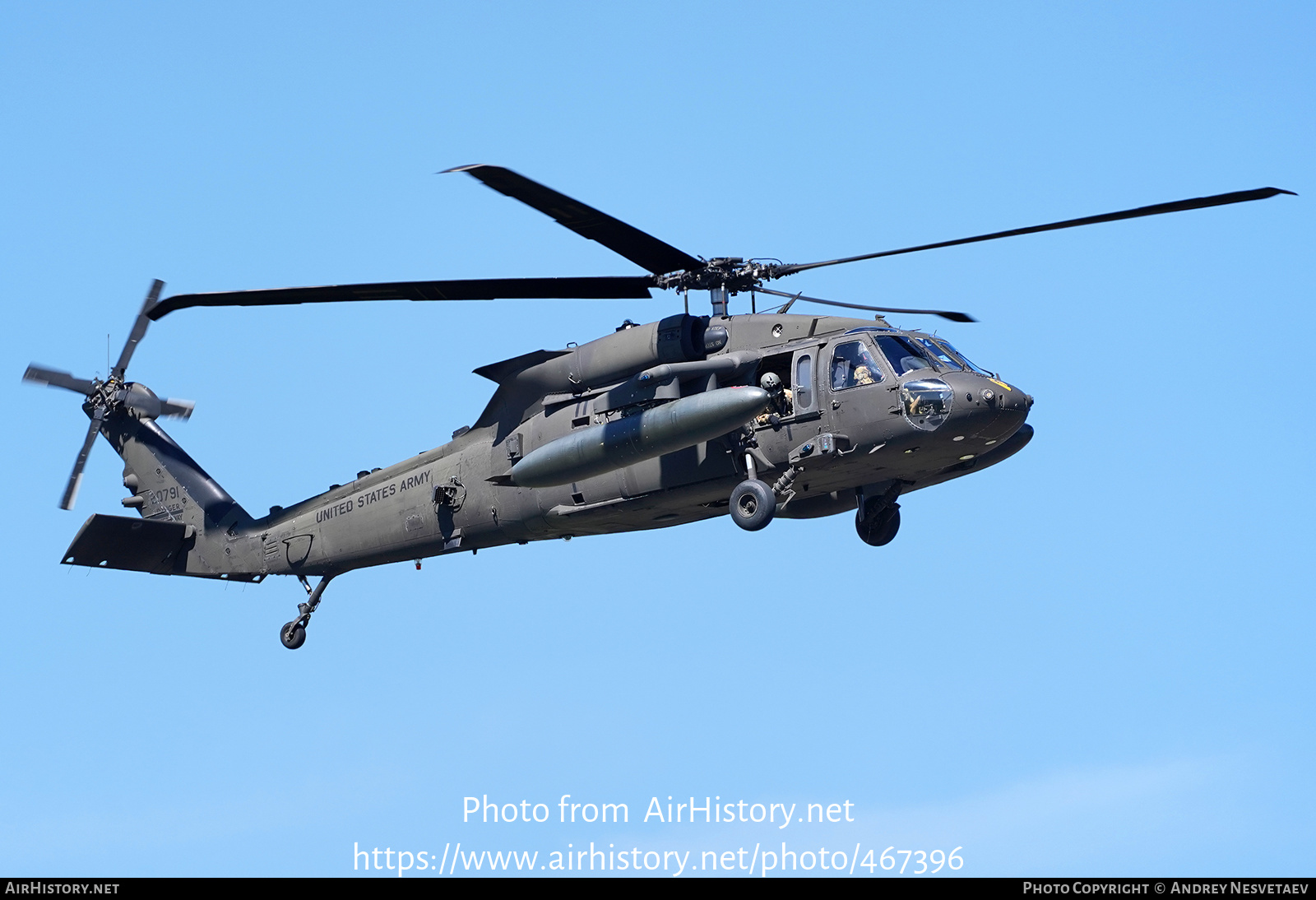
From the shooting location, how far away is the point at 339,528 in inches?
1075

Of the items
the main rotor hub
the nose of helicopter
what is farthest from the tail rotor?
the nose of helicopter

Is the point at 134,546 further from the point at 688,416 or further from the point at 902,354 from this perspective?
the point at 902,354

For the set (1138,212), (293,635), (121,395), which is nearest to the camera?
(1138,212)

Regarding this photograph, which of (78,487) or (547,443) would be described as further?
(78,487)

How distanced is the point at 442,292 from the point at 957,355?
7374 millimetres

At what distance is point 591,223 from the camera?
2041cm

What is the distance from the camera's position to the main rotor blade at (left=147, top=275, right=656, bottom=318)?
71.7 ft

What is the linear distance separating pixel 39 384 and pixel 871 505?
15580 millimetres

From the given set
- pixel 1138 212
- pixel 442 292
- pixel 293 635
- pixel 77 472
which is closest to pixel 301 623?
pixel 293 635
